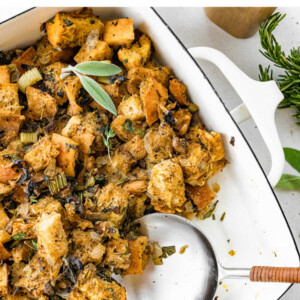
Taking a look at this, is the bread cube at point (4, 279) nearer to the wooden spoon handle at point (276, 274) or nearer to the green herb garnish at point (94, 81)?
the green herb garnish at point (94, 81)

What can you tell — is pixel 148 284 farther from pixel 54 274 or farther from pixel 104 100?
pixel 104 100

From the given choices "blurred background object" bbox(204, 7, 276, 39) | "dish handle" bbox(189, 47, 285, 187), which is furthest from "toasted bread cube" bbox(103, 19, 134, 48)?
"blurred background object" bbox(204, 7, 276, 39)

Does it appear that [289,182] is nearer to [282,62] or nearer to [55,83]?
[282,62]

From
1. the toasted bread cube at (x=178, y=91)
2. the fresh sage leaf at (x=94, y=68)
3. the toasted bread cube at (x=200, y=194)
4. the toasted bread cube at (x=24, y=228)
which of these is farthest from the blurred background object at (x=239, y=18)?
the toasted bread cube at (x=24, y=228)

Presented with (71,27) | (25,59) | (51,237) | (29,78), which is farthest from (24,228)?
(71,27)

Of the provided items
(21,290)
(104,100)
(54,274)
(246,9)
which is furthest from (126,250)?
(246,9)

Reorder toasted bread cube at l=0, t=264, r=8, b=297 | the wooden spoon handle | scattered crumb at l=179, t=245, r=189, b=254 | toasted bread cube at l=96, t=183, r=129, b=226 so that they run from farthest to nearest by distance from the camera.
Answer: scattered crumb at l=179, t=245, r=189, b=254, toasted bread cube at l=96, t=183, r=129, b=226, toasted bread cube at l=0, t=264, r=8, b=297, the wooden spoon handle

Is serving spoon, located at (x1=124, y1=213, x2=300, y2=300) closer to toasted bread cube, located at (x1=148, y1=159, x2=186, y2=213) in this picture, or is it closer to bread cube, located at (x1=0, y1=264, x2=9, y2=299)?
toasted bread cube, located at (x1=148, y1=159, x2=186, y2=213)
